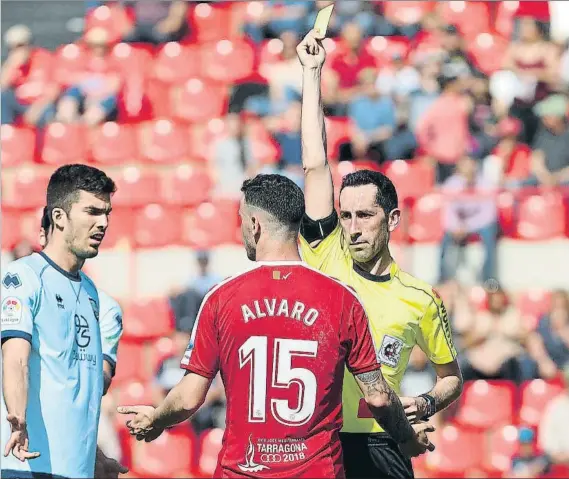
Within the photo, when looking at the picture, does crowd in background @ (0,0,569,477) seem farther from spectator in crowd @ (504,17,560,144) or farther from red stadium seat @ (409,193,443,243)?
red stadium seat @ (409,193,443,243)

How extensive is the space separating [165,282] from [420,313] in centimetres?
703

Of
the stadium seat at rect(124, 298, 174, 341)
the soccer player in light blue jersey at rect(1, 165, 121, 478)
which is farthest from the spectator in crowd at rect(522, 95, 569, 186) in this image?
the soccer player in light blue jersey at rect(1, 165, 121, 478)

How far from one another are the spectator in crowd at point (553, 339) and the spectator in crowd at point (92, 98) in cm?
539

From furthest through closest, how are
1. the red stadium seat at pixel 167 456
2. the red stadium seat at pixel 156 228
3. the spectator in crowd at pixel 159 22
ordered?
the spectator in crowd at pixel 159 22 < the red stadium seat at pixel 156 228 < the red stadium seat at pixel 167 456

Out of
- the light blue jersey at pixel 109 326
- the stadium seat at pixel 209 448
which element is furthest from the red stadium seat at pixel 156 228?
the light blue jersey at pixel 109 326

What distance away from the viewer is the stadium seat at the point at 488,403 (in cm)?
1121

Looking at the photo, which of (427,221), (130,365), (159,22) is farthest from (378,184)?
(159,22)

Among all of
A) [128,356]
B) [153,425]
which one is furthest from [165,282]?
[153,425]

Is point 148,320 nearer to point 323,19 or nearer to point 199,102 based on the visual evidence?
point 199,102

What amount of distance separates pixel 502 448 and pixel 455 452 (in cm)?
44

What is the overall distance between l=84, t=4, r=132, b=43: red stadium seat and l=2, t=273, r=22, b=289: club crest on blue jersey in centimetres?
907

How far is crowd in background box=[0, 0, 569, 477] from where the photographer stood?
36.9 ft

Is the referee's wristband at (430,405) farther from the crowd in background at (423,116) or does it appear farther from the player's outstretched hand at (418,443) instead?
the crowd in background at (423,116)

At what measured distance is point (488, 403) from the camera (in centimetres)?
1126
